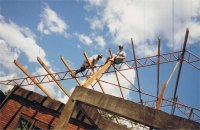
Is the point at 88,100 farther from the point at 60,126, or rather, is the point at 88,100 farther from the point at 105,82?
the point at 105,82

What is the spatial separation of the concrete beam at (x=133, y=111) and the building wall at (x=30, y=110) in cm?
374

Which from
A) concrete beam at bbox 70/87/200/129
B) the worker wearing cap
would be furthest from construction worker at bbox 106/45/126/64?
concrete beam at bbox 70/87/200/129

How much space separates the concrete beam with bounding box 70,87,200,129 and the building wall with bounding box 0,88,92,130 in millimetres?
3743

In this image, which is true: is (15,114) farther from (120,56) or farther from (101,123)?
(120,56)

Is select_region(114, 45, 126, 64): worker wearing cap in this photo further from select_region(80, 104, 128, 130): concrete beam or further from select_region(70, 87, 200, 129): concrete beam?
select_region(70, 87, 200, 129): concrete beam

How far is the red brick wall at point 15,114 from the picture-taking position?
35.4 ft

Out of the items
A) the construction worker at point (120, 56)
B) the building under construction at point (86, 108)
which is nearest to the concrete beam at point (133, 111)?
the building under construction at point (86, 108)

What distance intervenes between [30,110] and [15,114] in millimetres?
769

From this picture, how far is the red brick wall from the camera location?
35.4 ft

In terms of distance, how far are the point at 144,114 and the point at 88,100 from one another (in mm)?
1851

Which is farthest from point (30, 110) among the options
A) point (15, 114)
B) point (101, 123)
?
point (101, 123)

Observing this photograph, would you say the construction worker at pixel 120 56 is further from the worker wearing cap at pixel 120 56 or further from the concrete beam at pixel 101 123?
the concrete beam at pixel 101 123

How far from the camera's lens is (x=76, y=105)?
24.0ft

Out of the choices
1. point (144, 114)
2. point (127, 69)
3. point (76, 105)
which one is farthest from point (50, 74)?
point (144, 114)
